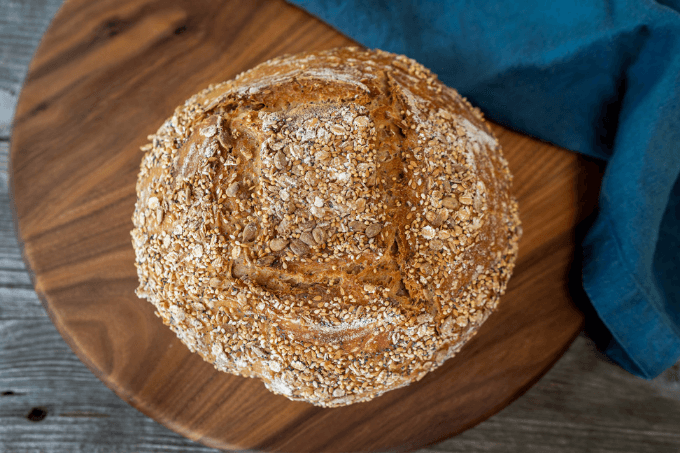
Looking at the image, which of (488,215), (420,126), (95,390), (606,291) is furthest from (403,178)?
(95,390)

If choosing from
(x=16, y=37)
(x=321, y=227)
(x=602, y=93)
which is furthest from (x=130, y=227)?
(x=602, y=93)

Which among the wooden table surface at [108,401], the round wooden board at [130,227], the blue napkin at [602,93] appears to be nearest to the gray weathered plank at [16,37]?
the wooden table surface at [108,401]

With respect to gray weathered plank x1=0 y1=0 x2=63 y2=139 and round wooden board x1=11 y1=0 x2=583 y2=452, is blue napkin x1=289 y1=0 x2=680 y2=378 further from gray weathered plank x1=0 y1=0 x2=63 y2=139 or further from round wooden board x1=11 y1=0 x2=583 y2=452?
gray weathered plank x1=0 y1=0 x2=63 y2=139

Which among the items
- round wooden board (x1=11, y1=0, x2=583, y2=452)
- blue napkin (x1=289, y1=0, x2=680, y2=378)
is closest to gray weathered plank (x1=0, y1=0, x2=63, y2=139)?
round wooden board (x1=11, y1=0, x2=583, y2=452)

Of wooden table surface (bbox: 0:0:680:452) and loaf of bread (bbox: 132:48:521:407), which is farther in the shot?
wooden table surface (bbox: 0:0:680:452)

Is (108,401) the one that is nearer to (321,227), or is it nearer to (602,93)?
(321,227)

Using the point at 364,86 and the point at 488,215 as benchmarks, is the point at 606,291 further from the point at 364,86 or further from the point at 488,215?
the point at 364,86

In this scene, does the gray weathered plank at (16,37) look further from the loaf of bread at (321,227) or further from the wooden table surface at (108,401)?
the loaf of bread at (321,227)
